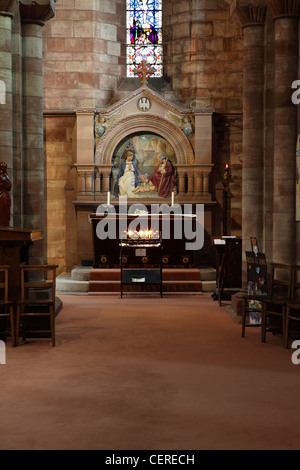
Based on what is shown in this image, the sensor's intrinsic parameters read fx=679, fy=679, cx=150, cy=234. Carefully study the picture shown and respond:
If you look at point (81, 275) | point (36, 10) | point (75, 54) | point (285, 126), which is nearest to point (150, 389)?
point (285, 126)

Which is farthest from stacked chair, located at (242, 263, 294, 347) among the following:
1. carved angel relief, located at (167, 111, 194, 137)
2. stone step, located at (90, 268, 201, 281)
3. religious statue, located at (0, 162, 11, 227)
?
carved angel relief, located at (167, 111, 194, 137)

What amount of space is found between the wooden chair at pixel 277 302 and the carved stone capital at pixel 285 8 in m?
3.44

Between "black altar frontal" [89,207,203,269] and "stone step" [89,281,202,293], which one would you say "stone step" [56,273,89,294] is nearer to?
"stone step" [89,281,202,293]

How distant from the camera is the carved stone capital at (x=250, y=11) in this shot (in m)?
9.89

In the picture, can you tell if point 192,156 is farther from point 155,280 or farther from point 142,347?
point 142,347

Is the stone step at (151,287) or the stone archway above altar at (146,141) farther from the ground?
the stone archway above altar at (146,141)

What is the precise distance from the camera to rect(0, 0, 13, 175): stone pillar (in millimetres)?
9602

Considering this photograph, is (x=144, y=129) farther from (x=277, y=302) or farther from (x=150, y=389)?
(x=150, y=389)

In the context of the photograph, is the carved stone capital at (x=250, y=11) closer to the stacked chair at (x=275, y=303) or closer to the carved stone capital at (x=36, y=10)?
the carved stone capital at (x=36, y=10)

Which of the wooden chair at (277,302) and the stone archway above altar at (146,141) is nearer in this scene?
the wooden chair at (277,302)

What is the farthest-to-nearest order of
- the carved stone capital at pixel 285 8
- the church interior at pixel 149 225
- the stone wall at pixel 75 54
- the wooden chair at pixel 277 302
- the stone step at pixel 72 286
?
the stone wall at pixel 75 54 < the stone step at pixel 72 286 < the carved stone capital at pixel 285 8 < the wooden chair at pixel 277 302 < the church interior at pixel 149 225

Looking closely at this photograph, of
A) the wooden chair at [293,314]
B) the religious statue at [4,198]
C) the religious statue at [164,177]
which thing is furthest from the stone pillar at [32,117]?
the religious statue at [164,177]

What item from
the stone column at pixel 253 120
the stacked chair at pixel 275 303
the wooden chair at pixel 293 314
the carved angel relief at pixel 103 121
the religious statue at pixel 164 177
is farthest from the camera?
the religious statue at pixel 164 177

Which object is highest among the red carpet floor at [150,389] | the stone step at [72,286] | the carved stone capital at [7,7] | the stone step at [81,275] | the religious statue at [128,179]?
the carved stone capital at [7,7]
